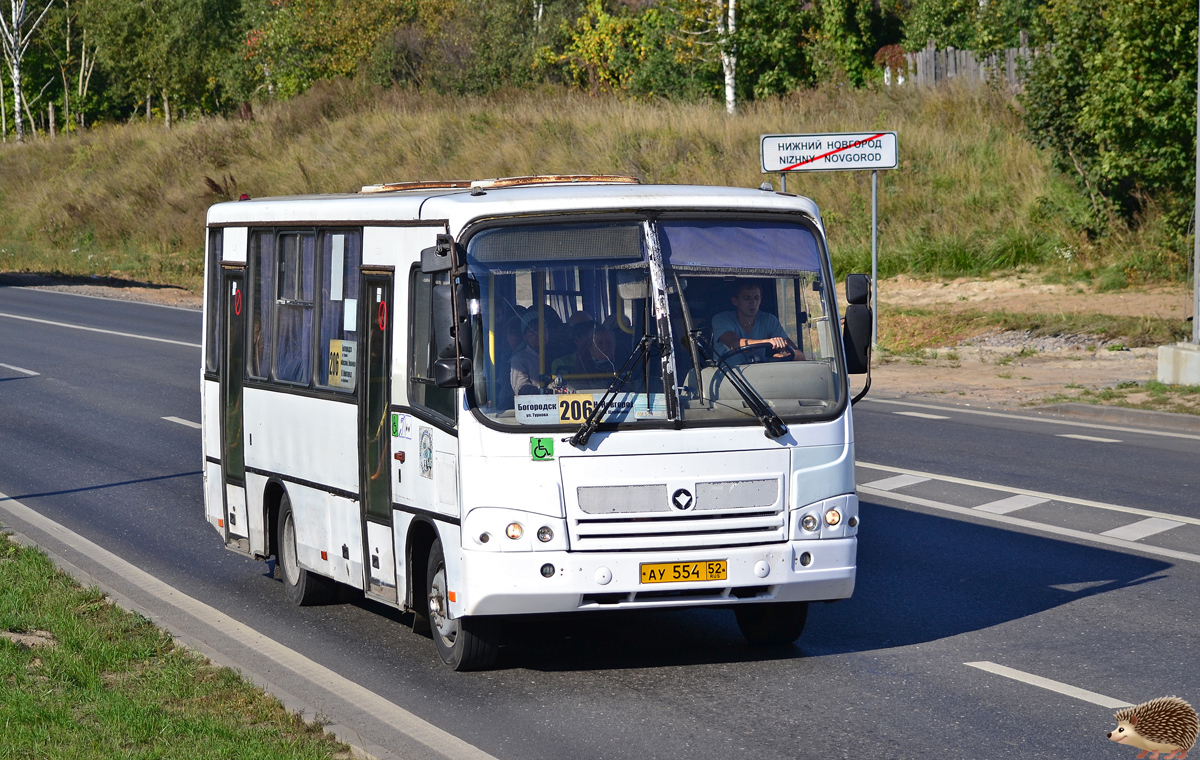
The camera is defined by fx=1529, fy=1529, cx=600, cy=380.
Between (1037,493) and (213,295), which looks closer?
(213,295)

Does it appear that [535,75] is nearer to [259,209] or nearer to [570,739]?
[259,209]

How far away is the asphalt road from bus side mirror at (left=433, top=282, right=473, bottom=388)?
58.7 inches

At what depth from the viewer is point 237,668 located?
7637 mm

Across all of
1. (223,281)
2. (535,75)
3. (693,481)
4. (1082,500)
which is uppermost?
(535,75)

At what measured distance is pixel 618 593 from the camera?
747cm

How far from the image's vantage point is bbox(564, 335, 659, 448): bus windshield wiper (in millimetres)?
7465

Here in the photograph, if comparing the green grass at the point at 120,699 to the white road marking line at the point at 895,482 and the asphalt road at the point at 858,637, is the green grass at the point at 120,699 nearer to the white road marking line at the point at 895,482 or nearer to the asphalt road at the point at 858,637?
the asphalt road at the point at 858,637

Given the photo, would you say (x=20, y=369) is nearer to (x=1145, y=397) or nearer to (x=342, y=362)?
(x=1145, y=397)

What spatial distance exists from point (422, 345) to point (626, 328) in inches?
45.7

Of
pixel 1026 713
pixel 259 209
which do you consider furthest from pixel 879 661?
pixel 259 209

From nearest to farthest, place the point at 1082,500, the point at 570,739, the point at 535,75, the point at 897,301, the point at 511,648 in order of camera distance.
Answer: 1. the point at 570,739
2. the point at 511,648
3. the point at 1082,500
4. the point at 897,301
5. the point at 535,75

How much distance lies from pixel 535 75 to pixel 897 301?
31.0 m

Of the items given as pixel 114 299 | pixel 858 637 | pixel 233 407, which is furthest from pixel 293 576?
pixel 114 299

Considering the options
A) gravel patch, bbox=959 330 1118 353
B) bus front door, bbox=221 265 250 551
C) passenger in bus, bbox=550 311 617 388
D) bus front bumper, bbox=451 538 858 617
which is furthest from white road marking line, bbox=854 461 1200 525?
gravel patch, bbox=959 330 1118 353
